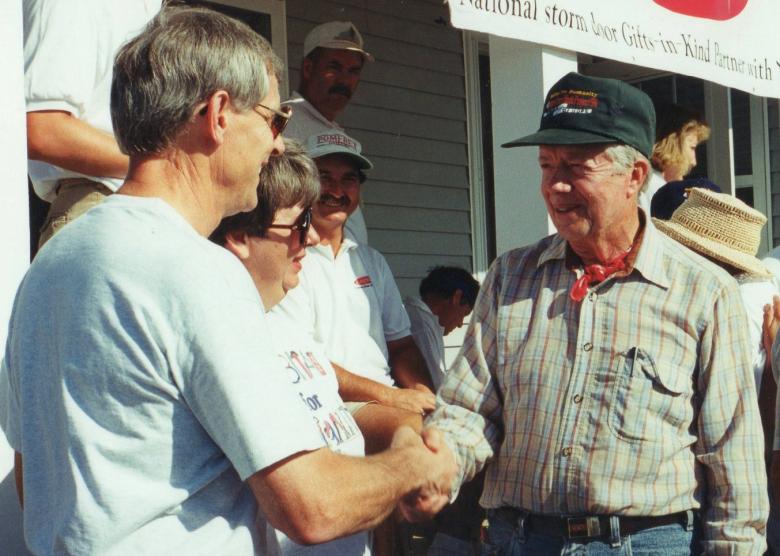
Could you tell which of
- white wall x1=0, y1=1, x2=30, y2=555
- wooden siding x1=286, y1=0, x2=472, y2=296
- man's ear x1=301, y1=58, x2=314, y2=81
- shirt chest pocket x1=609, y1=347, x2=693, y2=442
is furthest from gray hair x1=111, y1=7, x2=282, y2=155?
wooden siding x1=286, y1=0, x2=472, y2=296

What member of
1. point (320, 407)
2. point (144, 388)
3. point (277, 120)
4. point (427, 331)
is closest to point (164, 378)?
point (144, 388)

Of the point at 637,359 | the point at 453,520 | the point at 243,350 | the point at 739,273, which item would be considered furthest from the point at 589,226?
the point at 453,520

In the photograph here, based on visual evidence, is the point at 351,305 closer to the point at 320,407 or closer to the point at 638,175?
the point at 638,175

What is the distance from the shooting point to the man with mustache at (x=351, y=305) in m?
4.02

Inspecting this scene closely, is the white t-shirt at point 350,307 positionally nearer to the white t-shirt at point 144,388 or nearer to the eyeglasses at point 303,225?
the eyeglasses at point 303,225

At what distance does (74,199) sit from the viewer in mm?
3279

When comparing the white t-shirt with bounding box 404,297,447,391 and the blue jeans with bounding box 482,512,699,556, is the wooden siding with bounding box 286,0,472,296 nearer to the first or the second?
the white t-shirt with bounding box 404,297,447,391

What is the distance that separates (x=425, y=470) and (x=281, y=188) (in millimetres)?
1010

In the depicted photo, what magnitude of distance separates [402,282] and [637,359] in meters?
5.04

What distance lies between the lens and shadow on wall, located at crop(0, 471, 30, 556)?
2924mm

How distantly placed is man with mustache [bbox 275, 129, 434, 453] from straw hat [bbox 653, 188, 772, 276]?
1175 mm

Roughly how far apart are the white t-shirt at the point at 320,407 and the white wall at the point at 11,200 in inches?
28.1

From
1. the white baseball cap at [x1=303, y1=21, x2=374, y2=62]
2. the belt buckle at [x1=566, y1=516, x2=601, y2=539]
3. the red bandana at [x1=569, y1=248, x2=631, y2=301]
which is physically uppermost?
the white baseball cap at [x1=303, y1=21, x2=374, y2=62]

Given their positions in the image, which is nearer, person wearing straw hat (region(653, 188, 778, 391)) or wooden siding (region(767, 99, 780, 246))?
person wearing straw hat (region(653, 188, 778, 391))
